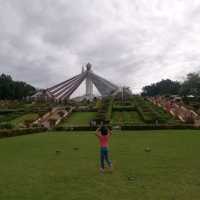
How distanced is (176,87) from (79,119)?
5597 centimetres

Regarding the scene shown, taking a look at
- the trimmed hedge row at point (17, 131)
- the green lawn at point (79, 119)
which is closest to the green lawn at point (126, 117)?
the green lawn at point (79, 119)

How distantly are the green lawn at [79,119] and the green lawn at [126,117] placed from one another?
2221 millimetres

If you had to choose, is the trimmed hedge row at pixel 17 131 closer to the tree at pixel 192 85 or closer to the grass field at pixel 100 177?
the grass field at pixel 100 177

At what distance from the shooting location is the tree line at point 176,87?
5170cm

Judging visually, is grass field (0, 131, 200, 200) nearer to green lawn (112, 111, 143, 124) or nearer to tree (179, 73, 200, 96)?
green lawn (112, 111, 143, 124)

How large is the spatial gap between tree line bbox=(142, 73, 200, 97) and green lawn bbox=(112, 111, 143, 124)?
22.4 metres

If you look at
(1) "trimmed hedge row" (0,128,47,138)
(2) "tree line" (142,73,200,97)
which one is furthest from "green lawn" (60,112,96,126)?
(2) "tree line" (142,73,200,97)

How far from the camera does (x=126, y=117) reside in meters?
29.0

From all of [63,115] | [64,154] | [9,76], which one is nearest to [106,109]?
[63,115]

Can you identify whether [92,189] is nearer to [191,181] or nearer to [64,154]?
[191,181]

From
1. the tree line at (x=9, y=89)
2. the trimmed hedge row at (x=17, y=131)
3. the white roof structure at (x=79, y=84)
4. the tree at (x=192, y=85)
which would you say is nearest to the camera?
the trimmed hedge row at (x=17, y=131)

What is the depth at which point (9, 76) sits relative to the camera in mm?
67000

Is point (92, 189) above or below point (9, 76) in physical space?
below

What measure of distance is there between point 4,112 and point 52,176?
102ft
